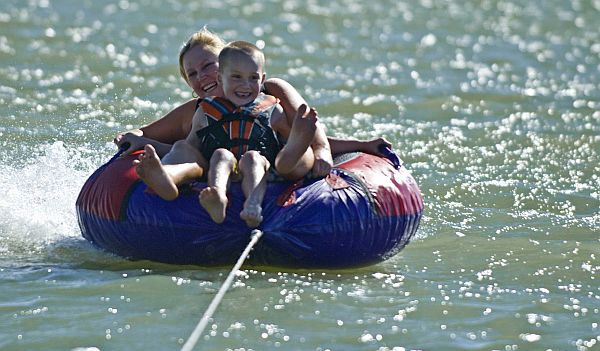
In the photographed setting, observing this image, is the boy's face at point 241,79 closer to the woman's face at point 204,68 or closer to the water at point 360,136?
the woman's face at point 204,68

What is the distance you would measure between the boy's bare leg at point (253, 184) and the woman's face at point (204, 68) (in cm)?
79

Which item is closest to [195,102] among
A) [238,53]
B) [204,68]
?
[204,68]

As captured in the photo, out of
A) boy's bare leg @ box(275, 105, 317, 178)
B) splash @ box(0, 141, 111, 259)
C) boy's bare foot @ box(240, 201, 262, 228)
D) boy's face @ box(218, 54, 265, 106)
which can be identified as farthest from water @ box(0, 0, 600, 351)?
boy's face @ box(218, 54, 265, 106)

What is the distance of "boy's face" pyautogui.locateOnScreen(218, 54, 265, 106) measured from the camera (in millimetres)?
5711

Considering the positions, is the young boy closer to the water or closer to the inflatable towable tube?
the inflatable towable tube

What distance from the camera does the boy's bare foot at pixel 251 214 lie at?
17.6ft

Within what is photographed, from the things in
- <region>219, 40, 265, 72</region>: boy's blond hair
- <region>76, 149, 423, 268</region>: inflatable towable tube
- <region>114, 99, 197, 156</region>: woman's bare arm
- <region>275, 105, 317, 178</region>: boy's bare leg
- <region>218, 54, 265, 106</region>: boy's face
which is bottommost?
<region>76, 149, 423, 268</region>: inflatable towable tube

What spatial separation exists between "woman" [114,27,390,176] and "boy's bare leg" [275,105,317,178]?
66 cm

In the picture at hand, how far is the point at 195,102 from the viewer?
6285mm

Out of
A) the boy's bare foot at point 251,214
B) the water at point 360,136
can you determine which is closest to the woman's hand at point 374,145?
the water at point 360,136

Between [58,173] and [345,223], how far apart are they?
2.49 m

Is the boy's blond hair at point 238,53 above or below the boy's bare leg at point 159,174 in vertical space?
above

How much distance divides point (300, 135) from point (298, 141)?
0.03 metres

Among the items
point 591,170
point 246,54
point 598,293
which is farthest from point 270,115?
point 591,170
